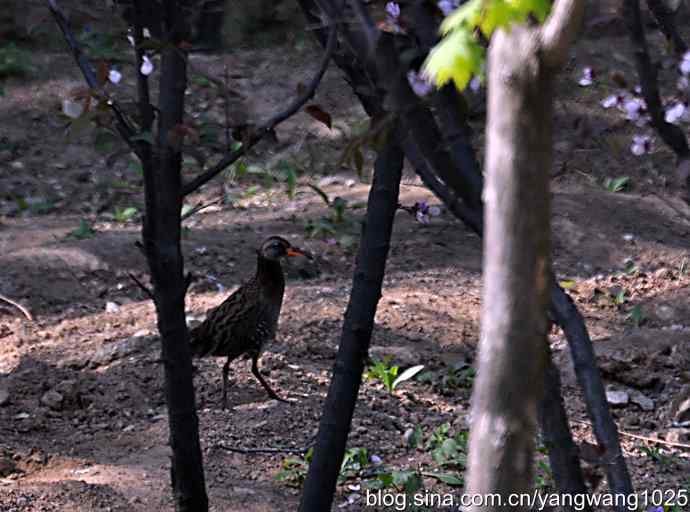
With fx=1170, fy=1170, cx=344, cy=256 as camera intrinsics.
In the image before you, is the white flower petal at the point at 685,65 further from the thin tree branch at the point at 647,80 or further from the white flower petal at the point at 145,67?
the white flower petal at the point at 145,67

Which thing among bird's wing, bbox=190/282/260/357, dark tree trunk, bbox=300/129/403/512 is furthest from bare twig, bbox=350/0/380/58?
bird's wing, bbox=190/282/260/357

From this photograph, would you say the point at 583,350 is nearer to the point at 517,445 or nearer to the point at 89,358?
the point at 517,445

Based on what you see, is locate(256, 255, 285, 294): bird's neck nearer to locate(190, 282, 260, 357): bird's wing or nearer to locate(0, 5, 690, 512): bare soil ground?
locate(190, 282, 260, 357): bird's wing

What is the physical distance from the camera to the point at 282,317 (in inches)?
257

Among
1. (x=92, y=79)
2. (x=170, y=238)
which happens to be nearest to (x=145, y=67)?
(x=92, y=79)

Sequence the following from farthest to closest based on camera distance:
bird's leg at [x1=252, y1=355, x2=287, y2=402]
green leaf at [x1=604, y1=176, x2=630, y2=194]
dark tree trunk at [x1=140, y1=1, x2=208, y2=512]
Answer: green leaf at [x1=604, y1=176, x2=630, y2=194] < bird's leg at [x1=252, y1=355, x2=287, y2=402] < dark tree trunk at [x1=140, y1=1, x2=208, y2=512]

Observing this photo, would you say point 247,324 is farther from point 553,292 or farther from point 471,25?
point 471,25

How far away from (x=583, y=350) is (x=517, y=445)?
1.08 meters

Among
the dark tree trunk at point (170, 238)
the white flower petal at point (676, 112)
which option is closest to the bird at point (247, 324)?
the dark tree trunk at point (170, 238)

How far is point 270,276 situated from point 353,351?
6.98 feet

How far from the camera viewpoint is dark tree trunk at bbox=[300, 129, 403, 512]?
3.70 metres

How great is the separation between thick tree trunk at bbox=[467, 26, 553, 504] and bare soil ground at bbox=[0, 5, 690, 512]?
1234 millimetres

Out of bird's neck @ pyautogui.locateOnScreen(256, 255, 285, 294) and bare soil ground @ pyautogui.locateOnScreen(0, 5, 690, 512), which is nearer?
bare soil ground @ pyautogui.locateOnScreen(0, 5, 690, 512)

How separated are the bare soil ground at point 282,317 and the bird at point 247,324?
0.76ft
